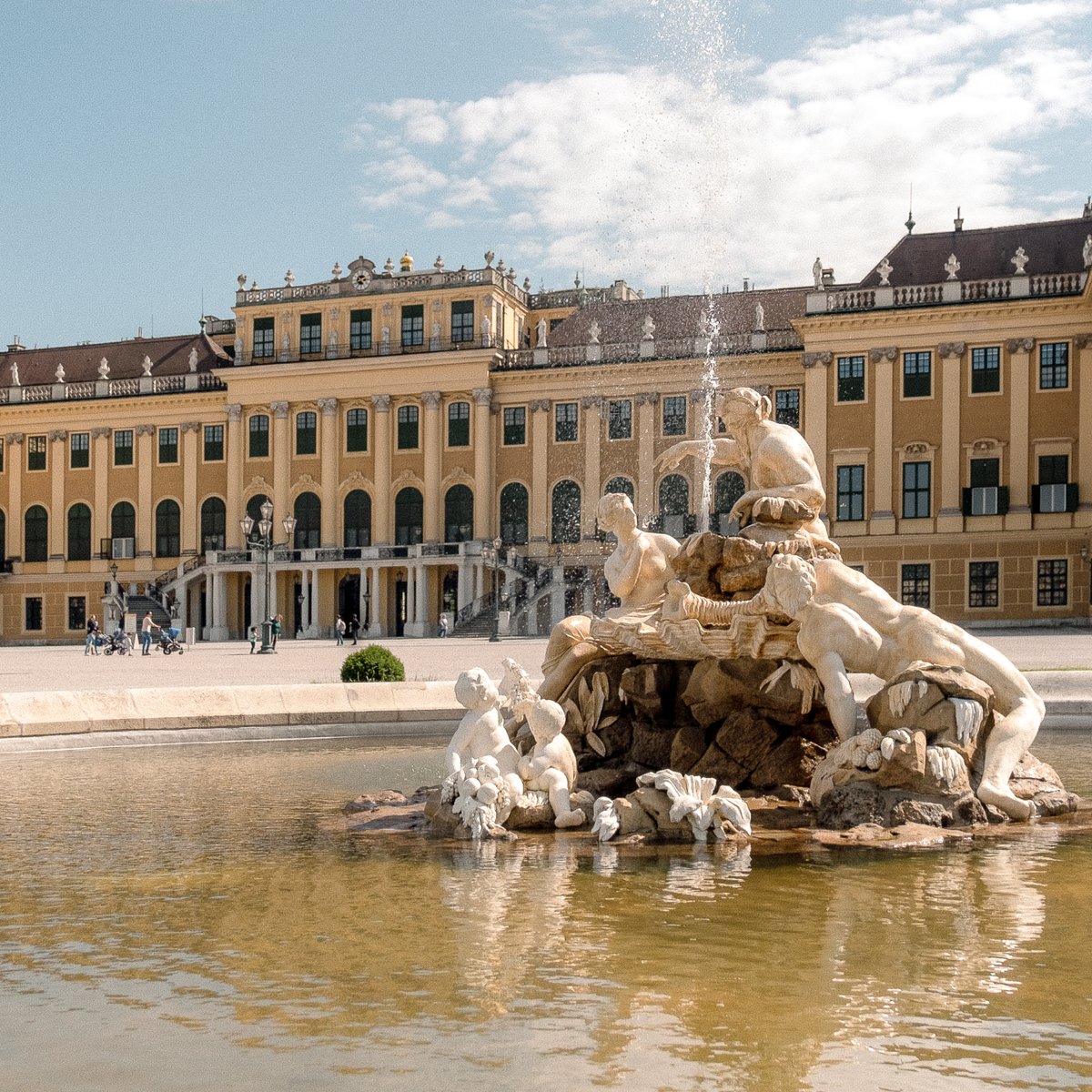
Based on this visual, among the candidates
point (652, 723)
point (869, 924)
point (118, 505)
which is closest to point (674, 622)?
point (652, 723)

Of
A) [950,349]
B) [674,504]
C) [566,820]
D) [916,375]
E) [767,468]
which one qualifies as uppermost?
[950,349]

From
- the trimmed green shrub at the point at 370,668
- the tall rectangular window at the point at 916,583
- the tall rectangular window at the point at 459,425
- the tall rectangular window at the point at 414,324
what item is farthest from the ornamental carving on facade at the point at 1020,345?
the trimmed green shrub at the point at 370,668

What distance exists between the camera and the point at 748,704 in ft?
31.2

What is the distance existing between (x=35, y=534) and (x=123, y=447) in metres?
5.52

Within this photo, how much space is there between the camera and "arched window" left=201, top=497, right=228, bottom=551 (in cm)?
5906

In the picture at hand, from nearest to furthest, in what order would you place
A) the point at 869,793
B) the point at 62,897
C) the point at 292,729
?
the point at 62,897 < the point at 869,793 < the point at 292,729

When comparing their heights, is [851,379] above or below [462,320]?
below

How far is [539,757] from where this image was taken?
8.41 meters

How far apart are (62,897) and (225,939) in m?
1.25

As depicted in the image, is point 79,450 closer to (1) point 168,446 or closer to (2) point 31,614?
(1) point 168,446

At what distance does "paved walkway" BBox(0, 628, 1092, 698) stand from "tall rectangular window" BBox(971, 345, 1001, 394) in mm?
8944

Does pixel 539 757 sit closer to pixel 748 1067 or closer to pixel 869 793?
pixel 869 793

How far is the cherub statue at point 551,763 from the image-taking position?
8.27 metres

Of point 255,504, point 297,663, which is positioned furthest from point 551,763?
point 255,504
